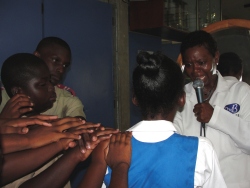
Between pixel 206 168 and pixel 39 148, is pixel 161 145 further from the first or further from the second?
pixel 39 148

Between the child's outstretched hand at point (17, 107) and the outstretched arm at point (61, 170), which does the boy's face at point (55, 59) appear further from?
the outstretched arm at point (61, 170)

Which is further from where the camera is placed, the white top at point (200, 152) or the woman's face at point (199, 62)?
the woman's face at point (199, 62)

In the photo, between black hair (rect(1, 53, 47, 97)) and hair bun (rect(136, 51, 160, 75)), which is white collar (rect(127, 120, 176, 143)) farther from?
black hair (rect(1, 53, 47, 97))

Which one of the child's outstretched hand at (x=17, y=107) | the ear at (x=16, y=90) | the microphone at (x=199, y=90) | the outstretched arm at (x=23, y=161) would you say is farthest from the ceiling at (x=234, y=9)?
the outstretched arm at (x=23, y=161)

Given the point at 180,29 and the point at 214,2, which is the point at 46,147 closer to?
the point at 180,29

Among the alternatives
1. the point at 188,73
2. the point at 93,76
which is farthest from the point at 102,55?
the point at 188,73

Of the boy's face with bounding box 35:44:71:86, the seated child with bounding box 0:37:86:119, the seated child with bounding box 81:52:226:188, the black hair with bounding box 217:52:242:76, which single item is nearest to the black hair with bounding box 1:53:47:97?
the seated child with bounding box 0:37:86:119

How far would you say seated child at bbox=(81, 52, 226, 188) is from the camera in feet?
3.69

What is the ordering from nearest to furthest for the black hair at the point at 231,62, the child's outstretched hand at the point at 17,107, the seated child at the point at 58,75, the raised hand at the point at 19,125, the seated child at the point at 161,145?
the seated child at the point at 161,145 → the raised hand at the point at 19,125 → the child's outstretched hand at the point at 17,107 → the seated child at the point at 58,75 → the black hair at the point at 231,62

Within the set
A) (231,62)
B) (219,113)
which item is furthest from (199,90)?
(231,62)

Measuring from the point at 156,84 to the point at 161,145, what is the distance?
0.79 feet

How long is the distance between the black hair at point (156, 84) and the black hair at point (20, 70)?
0.71m

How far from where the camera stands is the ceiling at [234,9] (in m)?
7.30

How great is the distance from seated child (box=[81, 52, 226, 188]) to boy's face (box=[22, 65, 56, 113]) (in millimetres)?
556
